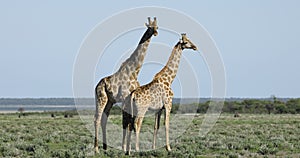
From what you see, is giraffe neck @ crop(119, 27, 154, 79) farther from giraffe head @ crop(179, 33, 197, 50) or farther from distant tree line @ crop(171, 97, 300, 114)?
distant tree line @ crop(171, 97, 300, 114)

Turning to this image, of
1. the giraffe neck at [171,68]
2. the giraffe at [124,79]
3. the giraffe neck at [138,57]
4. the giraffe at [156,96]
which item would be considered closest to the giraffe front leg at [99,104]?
the giraffe at [124,79]

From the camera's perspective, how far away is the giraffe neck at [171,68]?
16.5m

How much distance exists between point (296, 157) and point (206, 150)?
291 centimetres

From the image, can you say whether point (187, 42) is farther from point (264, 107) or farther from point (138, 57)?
point (264, 107)

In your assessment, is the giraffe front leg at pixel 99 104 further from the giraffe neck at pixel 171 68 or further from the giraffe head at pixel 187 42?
the giraffe head at pixel 187 42

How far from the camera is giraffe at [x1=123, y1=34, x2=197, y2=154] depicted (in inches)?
626

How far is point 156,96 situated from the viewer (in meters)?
16.1

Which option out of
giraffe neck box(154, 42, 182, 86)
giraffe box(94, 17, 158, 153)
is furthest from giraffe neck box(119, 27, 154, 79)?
giraffe neck box(154, 42, 182, 86)

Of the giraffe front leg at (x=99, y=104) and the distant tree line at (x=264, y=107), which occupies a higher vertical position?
the distant tree line at (x=264, y=107)

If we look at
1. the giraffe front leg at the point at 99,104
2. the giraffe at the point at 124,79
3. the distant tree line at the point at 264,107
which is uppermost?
the distant tree line at the point at 264,107

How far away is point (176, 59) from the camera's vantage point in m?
16.5

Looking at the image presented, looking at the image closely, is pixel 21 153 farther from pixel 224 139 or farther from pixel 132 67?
pixel 224 139

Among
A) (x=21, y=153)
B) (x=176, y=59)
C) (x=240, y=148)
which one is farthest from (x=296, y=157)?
(x=21, y=153)

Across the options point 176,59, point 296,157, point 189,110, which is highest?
point 176,59
